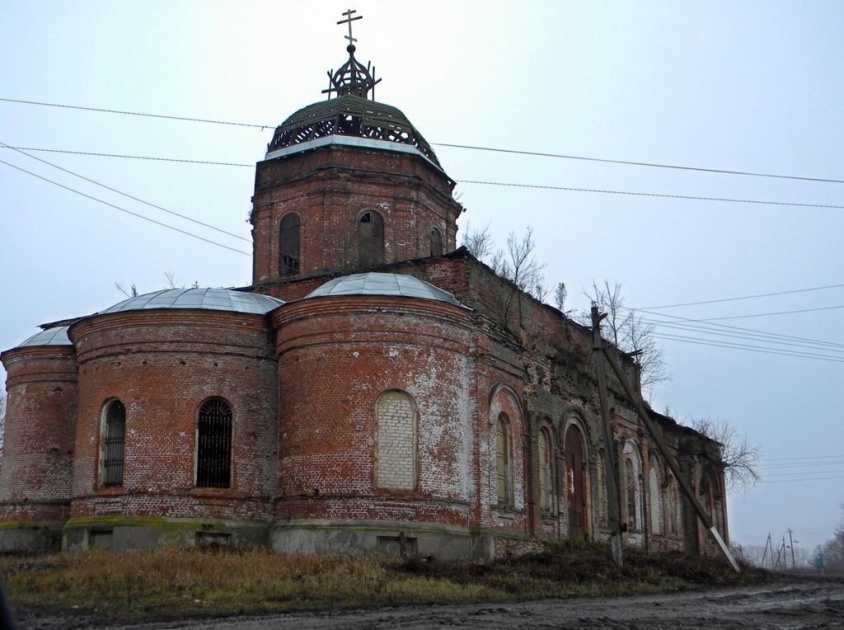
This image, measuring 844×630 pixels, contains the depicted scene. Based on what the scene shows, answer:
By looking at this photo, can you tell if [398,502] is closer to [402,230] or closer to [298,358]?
[298,358]

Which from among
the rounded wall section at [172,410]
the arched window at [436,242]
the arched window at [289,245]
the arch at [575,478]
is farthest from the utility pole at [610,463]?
the arched window at [289,245]

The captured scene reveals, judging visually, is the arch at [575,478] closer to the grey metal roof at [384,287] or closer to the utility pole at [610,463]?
the utility pole at [610,463]

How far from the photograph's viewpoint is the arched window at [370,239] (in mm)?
26734

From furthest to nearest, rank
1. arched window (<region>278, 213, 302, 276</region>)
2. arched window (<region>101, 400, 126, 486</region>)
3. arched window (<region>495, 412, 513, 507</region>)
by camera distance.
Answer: arched window (<region>278, 213, 302, 276</region>), arched window (<region>495, 412, 513, 507</region>), arched window (<region>101, 400, 126, 486</region>)

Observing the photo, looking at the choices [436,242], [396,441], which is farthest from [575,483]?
[396,441]

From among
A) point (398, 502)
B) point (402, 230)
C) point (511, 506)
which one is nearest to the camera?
point (398, 502)

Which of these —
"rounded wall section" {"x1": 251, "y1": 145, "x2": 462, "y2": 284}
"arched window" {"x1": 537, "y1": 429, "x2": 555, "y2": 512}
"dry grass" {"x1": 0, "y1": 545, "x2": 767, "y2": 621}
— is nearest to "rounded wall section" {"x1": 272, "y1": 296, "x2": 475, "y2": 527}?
"dry grass" {"x1": 0, "y1": 545, "x2": 767, "y2": 621}

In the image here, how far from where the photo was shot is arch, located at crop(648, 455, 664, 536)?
3328 centimetres

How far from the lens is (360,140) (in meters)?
27.6

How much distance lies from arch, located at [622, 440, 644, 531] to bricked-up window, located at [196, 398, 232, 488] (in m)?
14.4

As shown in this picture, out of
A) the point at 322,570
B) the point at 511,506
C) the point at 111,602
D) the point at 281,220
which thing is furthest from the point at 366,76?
the point at 111,602

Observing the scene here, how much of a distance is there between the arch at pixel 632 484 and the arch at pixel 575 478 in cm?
406

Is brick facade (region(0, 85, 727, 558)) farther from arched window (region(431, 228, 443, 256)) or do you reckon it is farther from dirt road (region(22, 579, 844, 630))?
dirt road (region(22, 579, 844, 630))

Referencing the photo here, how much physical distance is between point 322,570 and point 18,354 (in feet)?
41.8
